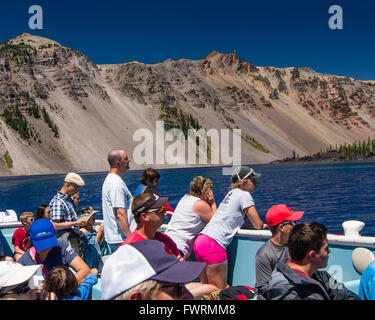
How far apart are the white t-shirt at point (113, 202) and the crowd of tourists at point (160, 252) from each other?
17 millimetres

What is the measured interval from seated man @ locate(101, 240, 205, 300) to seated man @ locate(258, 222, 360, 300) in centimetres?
93

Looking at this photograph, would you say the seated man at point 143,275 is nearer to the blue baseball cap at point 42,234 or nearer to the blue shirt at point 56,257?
the blue baseball cap at point 42,234

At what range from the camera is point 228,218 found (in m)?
5.35

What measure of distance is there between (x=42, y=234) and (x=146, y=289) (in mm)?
2910

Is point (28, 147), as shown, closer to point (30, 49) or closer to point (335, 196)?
point (30, 49)

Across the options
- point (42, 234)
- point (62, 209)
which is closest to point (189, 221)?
point (42, 234)

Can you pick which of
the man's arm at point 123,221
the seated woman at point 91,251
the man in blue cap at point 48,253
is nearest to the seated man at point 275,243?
the man's arm at point 123,221

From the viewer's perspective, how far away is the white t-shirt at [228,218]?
523 cm

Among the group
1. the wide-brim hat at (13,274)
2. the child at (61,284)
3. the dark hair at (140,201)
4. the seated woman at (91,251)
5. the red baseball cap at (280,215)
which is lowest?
the seated woman at (91,251)

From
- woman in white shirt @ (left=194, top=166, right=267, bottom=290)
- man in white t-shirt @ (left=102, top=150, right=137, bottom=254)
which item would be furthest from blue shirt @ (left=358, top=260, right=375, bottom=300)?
man in white t-shirt @ (left=102, top=150, right=137, bottom=254)

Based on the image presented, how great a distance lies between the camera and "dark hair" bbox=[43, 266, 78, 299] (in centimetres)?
413

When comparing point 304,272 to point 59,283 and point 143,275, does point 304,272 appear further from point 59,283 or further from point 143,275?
point 59,283

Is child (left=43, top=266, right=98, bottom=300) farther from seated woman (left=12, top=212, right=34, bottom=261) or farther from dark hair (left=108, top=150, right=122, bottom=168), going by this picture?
seated woman (left=12, top=212, right=34, bottom=261)
